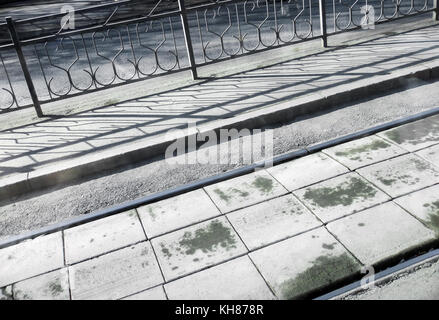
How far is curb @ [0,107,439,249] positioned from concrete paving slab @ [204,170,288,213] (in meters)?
0.10

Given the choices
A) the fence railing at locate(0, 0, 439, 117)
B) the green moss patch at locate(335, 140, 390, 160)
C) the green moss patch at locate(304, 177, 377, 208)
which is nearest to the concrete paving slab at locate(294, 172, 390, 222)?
the green moss patch at locate(304, 177, 377, 208)

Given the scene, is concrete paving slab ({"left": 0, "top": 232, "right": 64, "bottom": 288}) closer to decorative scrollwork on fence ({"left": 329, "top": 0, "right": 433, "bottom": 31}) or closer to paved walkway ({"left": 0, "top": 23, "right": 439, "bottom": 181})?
paved walkway ({"left": 0, "top": 23, "right": 439, "bottom": 181})

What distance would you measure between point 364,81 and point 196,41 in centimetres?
503

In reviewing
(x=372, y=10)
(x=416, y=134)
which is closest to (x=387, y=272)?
(x=416, y=134)

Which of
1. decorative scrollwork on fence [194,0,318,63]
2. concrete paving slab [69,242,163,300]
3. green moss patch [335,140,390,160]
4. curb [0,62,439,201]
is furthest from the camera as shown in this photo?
decorative scrollwork on fence [194,0,318,63]

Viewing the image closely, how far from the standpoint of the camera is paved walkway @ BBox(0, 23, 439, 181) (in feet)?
17.3

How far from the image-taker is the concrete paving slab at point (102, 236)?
3.58 meters

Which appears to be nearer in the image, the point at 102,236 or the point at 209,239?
the point at 209,239

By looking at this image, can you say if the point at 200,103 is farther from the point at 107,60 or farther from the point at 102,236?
the point at 107,60

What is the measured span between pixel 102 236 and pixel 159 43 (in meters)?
7.62

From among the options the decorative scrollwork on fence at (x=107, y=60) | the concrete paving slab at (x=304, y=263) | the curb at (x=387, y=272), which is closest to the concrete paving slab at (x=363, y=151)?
the concrete paving slab at (x=304, y=263)

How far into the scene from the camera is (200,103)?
5992mm

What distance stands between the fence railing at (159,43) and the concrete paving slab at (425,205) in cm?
394
